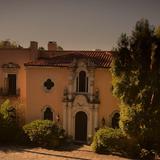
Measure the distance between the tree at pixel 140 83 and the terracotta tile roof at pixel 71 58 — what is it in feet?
12.5

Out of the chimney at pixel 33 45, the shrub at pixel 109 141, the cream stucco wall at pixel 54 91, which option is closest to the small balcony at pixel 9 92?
the cream stucco wall at pixel 54 91

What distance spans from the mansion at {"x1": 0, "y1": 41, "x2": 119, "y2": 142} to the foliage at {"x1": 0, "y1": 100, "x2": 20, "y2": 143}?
191 cm

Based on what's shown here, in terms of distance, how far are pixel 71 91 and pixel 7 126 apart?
6268mm

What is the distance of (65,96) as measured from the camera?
29578 mm

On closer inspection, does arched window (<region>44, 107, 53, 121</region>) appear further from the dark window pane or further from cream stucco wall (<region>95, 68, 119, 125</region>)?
cream stucco wall (<region>95, 68, 119, 125</region>)

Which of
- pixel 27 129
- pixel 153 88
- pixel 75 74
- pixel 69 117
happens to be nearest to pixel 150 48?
pixel 153 88

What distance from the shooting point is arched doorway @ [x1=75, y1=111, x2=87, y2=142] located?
1172 inches

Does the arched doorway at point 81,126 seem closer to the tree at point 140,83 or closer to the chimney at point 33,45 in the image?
the tree at point 140,83

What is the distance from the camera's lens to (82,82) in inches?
1158

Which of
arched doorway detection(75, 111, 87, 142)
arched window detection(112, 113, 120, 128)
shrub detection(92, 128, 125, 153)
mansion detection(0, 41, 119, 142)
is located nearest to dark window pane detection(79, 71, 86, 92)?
mansion detection(0, 41, 119, 142)

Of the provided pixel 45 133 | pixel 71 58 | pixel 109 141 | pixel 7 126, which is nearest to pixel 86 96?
pixel 71 58

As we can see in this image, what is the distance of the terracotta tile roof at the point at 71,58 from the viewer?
29.1 meters

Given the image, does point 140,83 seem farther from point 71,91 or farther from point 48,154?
point 48,154

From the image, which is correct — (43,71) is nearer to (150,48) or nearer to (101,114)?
(101,114)
